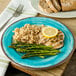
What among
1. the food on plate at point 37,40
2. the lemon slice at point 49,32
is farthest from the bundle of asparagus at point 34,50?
the lemon slice at point 49,32

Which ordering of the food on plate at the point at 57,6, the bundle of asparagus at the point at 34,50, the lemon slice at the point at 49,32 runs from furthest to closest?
the food on plate at the point at 57,6 < the lemon slice at the point at 49,32 < the bundle of asparagus at the point at 34,50

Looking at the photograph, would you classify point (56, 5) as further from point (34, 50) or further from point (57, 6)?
point (34, 50)

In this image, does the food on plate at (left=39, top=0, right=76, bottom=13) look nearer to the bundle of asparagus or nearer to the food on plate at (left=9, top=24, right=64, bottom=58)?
the food on plate at (left=9, top=24, right=64, bottom=58)

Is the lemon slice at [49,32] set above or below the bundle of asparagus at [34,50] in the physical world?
above

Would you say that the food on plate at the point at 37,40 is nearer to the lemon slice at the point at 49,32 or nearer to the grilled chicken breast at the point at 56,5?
the lemon slice at the point at 49,32

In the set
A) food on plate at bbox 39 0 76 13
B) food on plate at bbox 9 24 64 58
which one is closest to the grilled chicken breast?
food on plate at bbox 39 0 76 13

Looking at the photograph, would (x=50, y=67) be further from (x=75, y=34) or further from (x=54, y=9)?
(x=54, y=9)

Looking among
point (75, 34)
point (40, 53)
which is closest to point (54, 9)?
point (75, 34)

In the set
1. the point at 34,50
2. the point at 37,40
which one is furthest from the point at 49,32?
the point at 34,50
